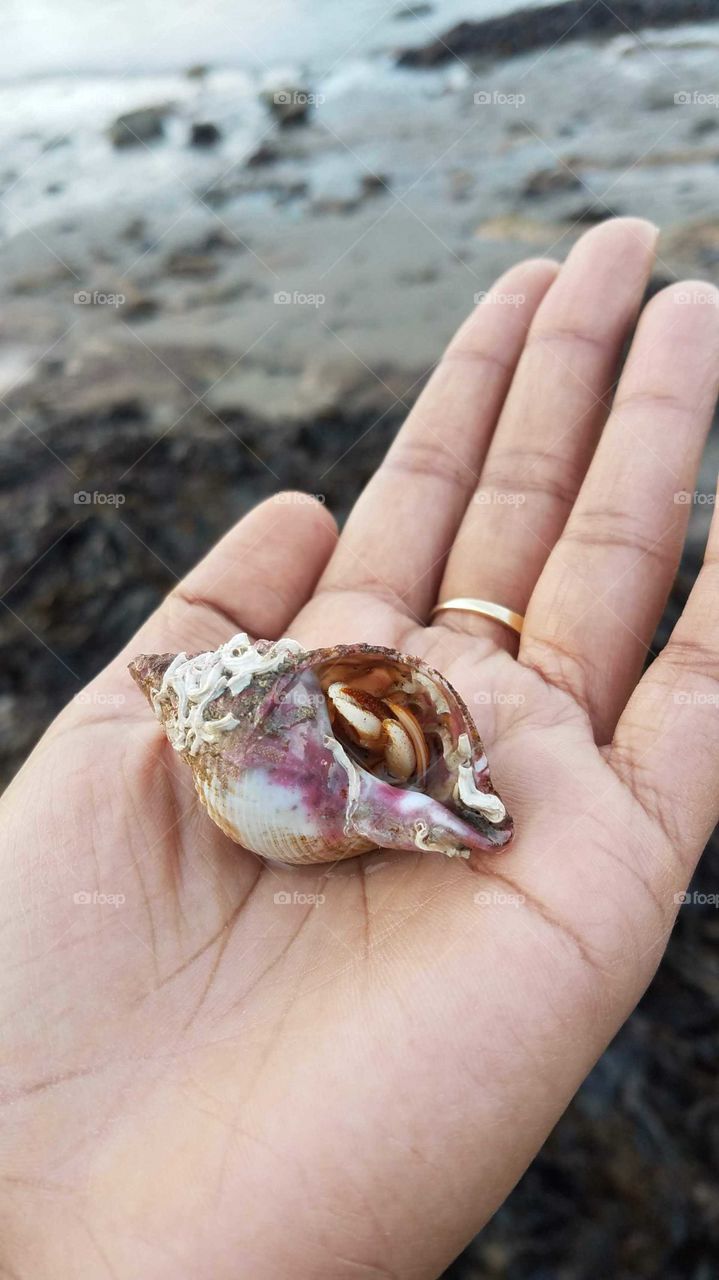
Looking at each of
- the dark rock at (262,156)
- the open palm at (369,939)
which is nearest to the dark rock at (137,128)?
the dark rock at (262,156)

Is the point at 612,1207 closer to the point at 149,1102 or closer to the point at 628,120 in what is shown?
the point at 149,1102

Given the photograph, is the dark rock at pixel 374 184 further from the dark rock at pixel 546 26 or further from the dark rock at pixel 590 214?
the dark rock at pixel 546 26

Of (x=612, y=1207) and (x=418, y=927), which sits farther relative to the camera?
(x=612, y=1207)

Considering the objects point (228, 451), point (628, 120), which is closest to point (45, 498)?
point (228, 451)

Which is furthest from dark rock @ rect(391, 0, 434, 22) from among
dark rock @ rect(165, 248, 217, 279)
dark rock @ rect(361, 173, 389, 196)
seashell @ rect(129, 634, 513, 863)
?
seashell @ rect(129, 634, 513, 863)

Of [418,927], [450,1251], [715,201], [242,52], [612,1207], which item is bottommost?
[612,1207]

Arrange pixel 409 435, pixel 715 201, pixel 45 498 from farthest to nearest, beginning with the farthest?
1. pixel 715 201
2. pixel 45 498
3. pixel 409 435

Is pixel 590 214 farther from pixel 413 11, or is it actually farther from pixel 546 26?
pixel 413 11
